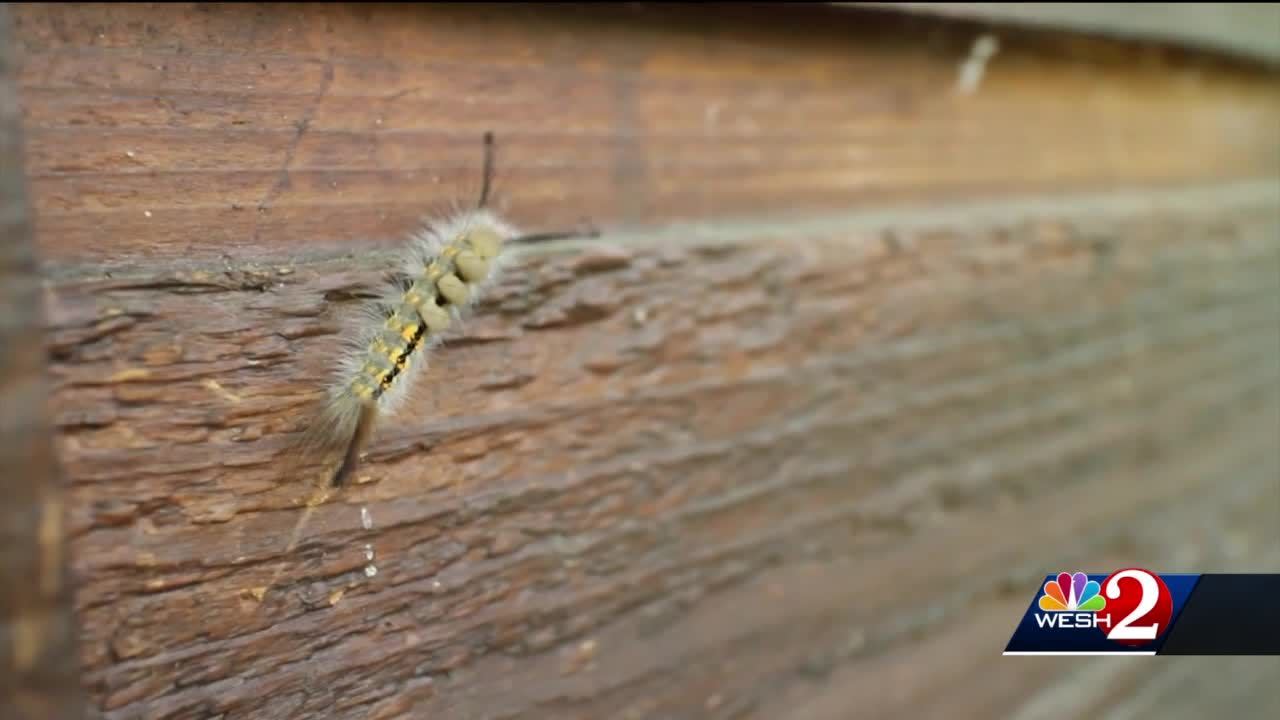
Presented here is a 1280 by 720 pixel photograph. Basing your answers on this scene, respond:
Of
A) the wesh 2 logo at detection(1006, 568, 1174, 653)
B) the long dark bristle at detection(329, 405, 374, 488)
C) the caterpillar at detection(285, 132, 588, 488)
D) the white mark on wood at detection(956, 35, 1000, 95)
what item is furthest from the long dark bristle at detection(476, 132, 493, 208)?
the wesh 2 logo at detection(1006, 568, 1174, 653)

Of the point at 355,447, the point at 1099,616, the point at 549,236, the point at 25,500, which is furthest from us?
the point at 1099,616

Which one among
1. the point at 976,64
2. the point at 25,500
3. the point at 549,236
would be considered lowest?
the point at 25,500

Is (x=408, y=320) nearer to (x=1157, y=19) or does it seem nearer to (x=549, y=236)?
(x=549, y=236)

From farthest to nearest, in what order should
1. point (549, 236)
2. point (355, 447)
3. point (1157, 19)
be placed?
1. point (1157, 19)
2. point (549, 236)
3. point (355, 447)

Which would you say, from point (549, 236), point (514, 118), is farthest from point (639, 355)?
point (514, 118)

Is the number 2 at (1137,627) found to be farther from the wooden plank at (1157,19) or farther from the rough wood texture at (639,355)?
the wooden plank at (1157,19)

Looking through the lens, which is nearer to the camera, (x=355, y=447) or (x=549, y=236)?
(x=355, y=447)

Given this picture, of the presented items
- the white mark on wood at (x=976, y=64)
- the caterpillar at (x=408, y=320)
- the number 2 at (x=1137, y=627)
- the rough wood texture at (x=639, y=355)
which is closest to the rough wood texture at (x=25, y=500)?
the rough wood texture at (x=639, y=355)
